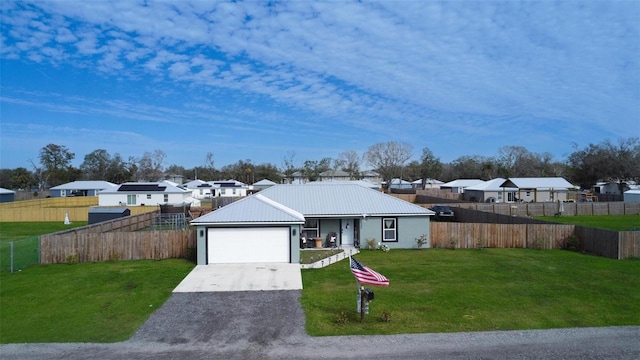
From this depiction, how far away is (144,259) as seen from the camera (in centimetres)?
2258

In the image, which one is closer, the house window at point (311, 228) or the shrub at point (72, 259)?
the shrub at point (72, 259)

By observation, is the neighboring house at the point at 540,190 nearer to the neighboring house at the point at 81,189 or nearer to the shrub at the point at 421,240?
the shrub at the point at 421,240

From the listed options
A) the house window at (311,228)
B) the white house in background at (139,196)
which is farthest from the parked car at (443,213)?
the white house in background at (139,196)

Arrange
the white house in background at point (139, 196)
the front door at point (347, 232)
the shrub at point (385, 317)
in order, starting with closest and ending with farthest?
the shrub at point (385, 317) → the front door at point (347, 232) → the white house in background at point (139, 196)

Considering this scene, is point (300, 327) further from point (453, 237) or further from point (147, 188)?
point (147, 188)

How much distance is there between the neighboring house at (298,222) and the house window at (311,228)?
2 cm

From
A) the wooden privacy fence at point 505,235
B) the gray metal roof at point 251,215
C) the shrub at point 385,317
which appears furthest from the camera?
the wooden privacy fence at point 505,235

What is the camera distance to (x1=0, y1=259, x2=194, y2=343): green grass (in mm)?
11969

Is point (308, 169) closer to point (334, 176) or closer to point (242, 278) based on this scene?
point (334, 176)

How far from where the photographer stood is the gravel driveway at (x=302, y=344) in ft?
33.8

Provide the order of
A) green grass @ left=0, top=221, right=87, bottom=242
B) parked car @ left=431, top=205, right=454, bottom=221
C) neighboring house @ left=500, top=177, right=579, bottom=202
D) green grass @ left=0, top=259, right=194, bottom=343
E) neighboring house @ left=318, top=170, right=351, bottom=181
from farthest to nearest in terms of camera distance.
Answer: neighboring house @ left=318, top=170, right=351, bottom=181 → neighboring house @ left=500, top=177, right=579, bottom=202 → parked car @ left=431, top=205, right=454, bottom=221 → green grass @ left=0, top=221, right=87, bottom=242 → green grass @ left=0, top=259, right=194, bottom=343

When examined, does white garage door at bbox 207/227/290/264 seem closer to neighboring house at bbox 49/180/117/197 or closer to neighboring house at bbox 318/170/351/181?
neighboring house at bbox 49/180/117/197

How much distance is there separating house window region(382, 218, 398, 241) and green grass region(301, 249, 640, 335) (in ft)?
8.86

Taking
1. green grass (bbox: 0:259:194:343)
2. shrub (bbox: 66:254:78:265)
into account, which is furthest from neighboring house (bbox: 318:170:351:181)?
green grass (bbox: 0:259:194:343)
